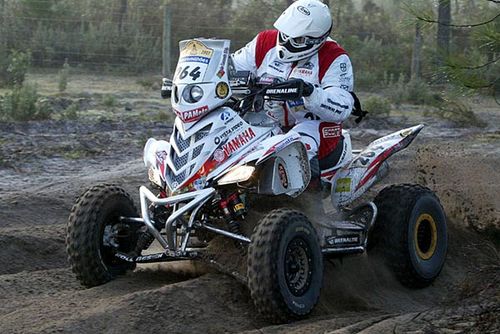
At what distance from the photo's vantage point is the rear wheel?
19.9ft

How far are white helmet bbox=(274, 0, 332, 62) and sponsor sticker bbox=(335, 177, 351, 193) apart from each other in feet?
3.11

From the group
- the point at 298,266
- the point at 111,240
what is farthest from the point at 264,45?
the point at 298,266

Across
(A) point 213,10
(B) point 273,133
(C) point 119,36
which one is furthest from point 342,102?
(A) point 213,10

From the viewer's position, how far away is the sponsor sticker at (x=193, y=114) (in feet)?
19.9

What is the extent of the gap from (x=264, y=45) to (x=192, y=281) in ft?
7.05

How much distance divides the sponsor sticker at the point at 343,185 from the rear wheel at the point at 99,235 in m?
1.54

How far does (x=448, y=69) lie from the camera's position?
7.61 m

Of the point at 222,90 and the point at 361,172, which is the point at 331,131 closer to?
the point at 361,172

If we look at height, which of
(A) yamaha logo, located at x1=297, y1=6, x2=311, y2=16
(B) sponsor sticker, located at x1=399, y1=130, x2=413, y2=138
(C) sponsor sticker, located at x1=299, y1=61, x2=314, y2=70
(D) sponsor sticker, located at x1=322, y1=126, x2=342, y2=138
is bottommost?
(B) sponsor sticker, located at x1=399, y1=130, x2=413, y2=138

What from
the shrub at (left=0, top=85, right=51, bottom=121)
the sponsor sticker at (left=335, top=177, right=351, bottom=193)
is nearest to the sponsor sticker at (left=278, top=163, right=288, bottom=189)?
the sponsor sticker at (left=335, top=177, right=351, bottom=193)

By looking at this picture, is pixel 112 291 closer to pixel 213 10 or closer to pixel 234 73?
pixel 234 73

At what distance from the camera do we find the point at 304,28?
6.69 m

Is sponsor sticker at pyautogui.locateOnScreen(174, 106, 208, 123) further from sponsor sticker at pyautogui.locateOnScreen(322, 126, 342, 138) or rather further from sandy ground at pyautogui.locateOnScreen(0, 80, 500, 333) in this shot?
sponsor sticker at pyautogui.locateOnScreen(322, 126, 342, 138)

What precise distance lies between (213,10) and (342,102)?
1540 centimetres
